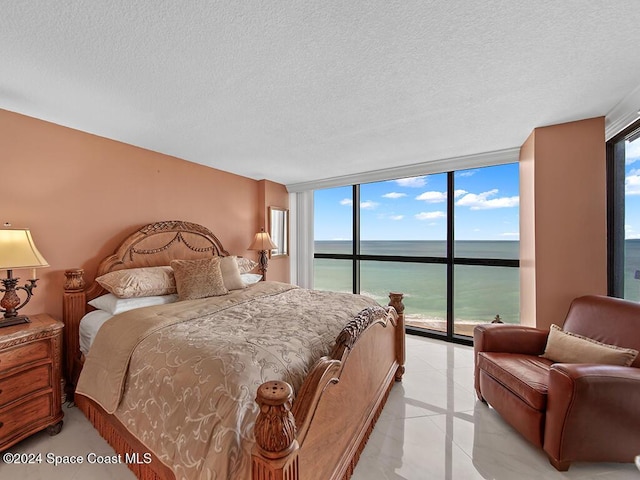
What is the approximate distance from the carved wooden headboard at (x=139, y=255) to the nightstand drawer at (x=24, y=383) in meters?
0.42

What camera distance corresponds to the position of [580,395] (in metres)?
1.42

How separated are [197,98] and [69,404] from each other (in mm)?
2625

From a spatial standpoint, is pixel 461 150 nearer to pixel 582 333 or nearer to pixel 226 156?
pixel 582 333

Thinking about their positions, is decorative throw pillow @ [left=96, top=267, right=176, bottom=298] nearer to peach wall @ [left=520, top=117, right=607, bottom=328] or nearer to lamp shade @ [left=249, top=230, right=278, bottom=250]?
lamp shade @ [left=249, top=230, right=278, bottom=250]

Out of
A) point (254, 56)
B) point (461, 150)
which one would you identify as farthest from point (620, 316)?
point (254, 56)

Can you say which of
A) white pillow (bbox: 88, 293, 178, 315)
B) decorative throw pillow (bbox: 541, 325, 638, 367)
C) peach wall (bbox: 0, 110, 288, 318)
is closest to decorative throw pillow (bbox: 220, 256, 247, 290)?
white pillow (bbox: 88, 293, 178, 315)

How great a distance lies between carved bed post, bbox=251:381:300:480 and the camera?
0.81m

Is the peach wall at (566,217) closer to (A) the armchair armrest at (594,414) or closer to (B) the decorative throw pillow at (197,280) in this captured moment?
(A) the armchair armrest at (594,414)

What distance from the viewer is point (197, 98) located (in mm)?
1875

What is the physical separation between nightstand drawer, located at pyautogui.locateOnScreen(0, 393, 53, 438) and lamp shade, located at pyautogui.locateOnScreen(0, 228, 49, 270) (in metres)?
0.88

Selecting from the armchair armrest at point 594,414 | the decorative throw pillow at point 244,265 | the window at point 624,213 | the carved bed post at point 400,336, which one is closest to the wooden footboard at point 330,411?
the carved bed post at point 400,336

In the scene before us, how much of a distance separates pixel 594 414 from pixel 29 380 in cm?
341

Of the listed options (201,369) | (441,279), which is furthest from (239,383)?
(441,279)

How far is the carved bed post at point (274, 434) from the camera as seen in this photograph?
32.0 inches
